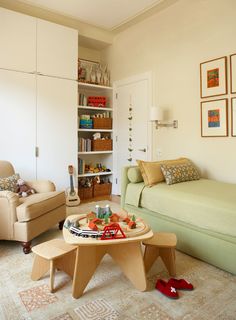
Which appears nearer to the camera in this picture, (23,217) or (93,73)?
(23,217)

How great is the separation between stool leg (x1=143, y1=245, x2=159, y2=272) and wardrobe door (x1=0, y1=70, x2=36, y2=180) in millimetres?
2344

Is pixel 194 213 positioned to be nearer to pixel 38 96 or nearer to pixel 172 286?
pixel 172 286

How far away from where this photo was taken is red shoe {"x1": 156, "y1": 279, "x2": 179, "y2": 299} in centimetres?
165

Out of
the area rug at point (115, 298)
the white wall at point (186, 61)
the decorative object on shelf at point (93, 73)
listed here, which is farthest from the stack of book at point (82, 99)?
the area rug at point (115, 298)

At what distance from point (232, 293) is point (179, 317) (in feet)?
1.59

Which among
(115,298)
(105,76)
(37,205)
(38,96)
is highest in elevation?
(105,76)

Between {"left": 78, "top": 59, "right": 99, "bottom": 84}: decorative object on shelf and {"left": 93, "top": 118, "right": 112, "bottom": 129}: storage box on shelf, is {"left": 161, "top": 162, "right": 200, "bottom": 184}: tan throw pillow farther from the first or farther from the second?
{"left": 78, "top": 59, "right": 99, "bottom": 84}: decorative object on shelf

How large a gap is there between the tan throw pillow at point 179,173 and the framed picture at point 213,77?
0.98m

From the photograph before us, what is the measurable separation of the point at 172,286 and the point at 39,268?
3.23 ft

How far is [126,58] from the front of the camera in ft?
14.6

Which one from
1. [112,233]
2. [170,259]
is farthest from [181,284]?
[112,233]

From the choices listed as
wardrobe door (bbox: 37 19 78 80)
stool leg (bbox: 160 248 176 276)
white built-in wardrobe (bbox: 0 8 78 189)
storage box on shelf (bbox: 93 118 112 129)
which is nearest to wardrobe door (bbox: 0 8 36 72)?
white built-in wardrobe (bbox: 0 8 78 189)

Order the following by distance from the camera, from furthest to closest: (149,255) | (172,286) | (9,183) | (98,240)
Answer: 1. (9,183)
2. (149,255)
3. (172,286)
4. (98,240)

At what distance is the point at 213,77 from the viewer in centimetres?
312
